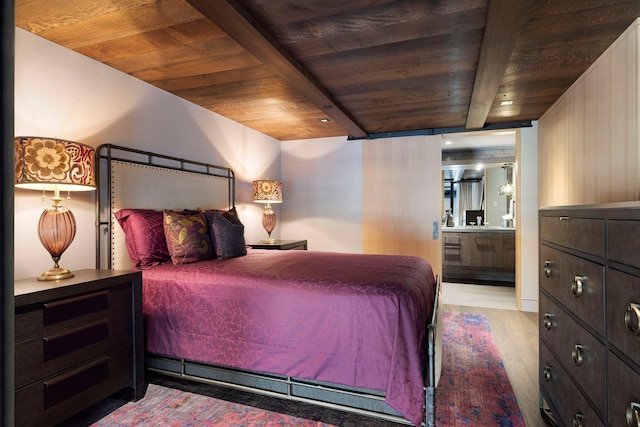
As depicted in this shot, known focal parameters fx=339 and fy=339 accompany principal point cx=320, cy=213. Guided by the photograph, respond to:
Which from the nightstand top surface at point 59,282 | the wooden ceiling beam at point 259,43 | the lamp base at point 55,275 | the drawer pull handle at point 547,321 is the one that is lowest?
the drawer pull handle at point 547,321

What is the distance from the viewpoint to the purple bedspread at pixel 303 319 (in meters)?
1.72

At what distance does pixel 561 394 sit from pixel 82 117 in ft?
10.9

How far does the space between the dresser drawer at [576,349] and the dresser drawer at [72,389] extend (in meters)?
2.33

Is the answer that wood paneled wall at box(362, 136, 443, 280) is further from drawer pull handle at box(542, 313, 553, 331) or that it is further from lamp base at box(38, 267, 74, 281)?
lamp base at box(38, 267, 74, 281)

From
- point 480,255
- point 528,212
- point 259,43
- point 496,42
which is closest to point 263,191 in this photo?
point 259,43

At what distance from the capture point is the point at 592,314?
4.19 feet

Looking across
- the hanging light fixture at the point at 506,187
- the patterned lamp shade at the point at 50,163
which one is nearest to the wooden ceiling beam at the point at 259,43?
the patterned lamp shade at the point at 50,163

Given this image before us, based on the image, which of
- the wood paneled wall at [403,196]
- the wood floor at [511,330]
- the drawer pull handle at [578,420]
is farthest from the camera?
the wood paneled wall at [403,196]

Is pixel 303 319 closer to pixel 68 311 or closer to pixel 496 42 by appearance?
pixel 68 311

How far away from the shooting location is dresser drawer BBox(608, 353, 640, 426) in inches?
38.9

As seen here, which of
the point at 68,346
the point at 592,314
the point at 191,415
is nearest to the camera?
the point at 592,314

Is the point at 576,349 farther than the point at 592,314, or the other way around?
the point at 576,349

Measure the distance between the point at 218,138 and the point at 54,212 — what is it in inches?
84.7

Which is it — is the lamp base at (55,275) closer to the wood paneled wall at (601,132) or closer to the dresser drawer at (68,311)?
the dresser drawer at (68,311)
